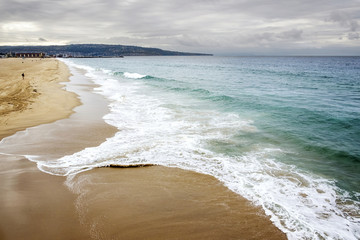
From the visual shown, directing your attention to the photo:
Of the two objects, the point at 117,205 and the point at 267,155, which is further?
the point at 267,155

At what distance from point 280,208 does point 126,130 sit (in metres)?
7.08

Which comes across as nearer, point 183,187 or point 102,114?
point 183,187

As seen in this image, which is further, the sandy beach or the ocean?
the ocean

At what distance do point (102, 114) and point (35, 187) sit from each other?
25.6 feet

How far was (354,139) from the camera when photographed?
985 centimetres

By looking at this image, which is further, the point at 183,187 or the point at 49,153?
the point at 49,153

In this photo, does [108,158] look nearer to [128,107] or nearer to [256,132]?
[256,132]

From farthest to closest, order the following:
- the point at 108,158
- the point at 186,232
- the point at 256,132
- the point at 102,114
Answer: the point at 102,114
the point at 256,132
the point at 108,158
the point at 186,232

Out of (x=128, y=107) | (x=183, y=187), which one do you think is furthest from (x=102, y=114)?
(x=183, y=187)

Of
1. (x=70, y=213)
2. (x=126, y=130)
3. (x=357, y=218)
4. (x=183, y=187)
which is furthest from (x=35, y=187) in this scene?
(x=357, y=218)

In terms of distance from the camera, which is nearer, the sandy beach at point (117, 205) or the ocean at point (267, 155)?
the sandy beach at point (117, 205)

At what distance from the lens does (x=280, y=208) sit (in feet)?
16.5

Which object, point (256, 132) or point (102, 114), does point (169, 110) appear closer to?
point (102, 114)

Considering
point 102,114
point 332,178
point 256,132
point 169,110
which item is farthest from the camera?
point 169,110
